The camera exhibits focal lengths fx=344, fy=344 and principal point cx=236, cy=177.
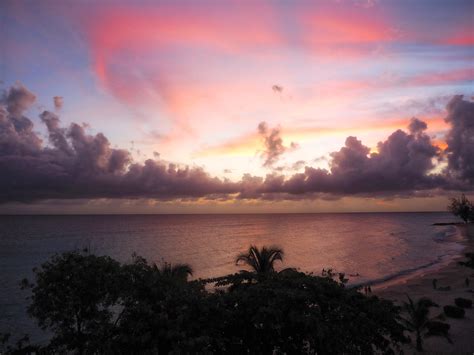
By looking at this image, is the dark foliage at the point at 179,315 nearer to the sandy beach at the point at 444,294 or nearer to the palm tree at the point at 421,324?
the palm tree at the point at 421,324

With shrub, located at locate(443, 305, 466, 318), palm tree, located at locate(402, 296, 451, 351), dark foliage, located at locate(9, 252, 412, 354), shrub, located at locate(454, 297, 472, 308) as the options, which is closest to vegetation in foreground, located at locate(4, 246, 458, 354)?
dark foliage, located at locate(9, 252, 412, 354)

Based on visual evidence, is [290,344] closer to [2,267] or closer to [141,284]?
[141,284]

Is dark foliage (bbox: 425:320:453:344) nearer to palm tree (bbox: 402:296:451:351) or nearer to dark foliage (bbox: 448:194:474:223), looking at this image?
palm tree (bbox: 402:296:451:351)

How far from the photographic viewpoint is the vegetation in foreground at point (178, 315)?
36.8ft

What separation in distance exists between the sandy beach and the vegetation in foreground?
12.2 metres

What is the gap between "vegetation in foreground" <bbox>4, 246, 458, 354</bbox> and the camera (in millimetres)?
11227

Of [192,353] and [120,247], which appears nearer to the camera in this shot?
[192,353]

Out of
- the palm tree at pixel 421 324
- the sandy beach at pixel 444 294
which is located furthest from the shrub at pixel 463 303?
the palm tree at pixel 421 324

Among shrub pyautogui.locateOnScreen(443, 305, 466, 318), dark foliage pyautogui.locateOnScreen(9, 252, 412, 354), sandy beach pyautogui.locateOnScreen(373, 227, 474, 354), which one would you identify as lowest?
sandy beach pyautogui.locateOnScreen(373, 227, 474, 354)

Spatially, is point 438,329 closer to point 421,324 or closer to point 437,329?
point 437,329

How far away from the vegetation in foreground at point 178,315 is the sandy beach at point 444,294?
39.9 ft

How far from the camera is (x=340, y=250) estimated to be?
8500 centimetres

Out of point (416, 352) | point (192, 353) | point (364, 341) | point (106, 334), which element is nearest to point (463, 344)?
point (416, 352)

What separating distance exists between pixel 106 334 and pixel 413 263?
6617cm
